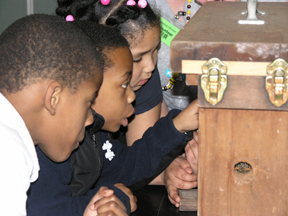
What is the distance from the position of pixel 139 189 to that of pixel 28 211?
0.32m

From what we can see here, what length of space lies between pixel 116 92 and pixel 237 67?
1.64 ft

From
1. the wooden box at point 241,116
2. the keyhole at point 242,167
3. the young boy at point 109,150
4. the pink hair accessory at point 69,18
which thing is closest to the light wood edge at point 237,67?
the wooden box at point 241,116

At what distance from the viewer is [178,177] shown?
1.07m

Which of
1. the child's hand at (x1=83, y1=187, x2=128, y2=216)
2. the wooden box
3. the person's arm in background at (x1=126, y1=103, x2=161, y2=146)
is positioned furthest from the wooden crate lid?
the person's arm in background at (x1=126, y1=103, x2=161, y2=146)

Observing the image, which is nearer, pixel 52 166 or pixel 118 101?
pixel 52 166

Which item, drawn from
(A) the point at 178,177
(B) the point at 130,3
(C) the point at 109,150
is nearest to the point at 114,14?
(B) the point at 130,3

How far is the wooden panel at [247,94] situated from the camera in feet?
1.89

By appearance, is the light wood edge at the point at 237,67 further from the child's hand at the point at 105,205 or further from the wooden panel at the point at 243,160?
the child's hand at the point at 105,205

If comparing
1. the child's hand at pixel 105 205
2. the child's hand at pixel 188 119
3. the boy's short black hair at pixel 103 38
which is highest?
the boy's short black hair at pixel 103 38

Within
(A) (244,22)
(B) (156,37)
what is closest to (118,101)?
(B) (156,37)

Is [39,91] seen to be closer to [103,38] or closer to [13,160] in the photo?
→ [13,160]

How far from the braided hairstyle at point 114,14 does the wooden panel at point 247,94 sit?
2.03ft

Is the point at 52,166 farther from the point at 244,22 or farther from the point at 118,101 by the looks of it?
the point at 244,22

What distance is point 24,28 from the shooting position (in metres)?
0.74
